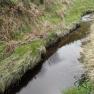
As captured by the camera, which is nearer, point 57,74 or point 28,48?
point 57,74

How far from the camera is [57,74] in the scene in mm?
25422

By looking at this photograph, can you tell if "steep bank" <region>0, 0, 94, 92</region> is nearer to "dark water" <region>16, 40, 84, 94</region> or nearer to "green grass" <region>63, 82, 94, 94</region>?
"dark water" <region>16, 40, 84, 94</region>

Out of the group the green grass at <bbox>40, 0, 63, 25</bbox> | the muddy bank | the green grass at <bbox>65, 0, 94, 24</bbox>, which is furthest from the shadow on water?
the green grass at <bbox>40, 0, 63, 25</bbox>

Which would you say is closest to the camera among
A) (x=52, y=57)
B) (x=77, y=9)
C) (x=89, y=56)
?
(x=89, y=56)

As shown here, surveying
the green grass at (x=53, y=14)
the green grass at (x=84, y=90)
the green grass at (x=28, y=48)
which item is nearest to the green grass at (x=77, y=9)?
the green grass at (x=53, y=14)

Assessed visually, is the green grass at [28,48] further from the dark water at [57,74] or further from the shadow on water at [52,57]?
the dark water at [57,74]

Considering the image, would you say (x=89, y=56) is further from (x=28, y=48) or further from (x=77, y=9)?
(x=77, y=9)

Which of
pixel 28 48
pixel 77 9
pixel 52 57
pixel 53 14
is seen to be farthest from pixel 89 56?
pixel 77 9

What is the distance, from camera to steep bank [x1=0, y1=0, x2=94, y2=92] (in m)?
23.4

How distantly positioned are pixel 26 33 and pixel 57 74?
799 cm

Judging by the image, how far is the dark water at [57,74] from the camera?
22.7 metres

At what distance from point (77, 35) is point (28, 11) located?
272 inches

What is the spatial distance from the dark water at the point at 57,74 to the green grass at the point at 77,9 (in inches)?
430

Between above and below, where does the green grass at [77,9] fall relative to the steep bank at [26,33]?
below
